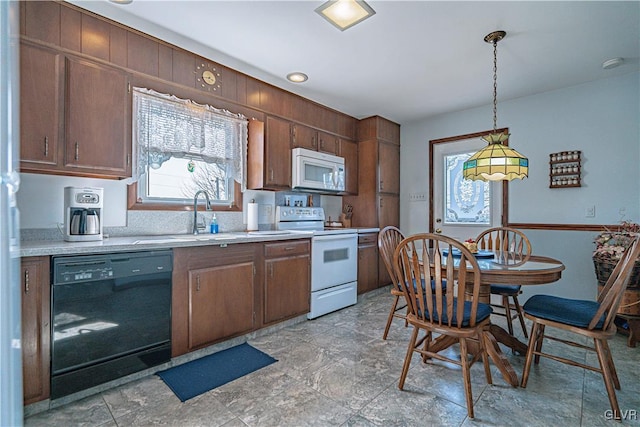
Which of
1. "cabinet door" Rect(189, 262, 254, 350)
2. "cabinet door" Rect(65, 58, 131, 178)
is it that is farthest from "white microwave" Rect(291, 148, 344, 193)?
"cabinet door" Rect(65, 58, 131, 178)

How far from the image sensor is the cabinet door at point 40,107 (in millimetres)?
1741

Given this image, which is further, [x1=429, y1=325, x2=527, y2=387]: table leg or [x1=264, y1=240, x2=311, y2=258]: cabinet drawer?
[x1=264, y1=240, x2=311, y2=258]: cabinet drawer

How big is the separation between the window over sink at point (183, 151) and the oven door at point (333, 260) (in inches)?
41.0

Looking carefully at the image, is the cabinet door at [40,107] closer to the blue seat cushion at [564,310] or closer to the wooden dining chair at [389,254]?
the wooden dining chair at [389,254]

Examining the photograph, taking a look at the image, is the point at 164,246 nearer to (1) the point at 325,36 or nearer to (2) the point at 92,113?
(2) the point at 92,113

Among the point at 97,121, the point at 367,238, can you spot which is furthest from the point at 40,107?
the point at 367,238

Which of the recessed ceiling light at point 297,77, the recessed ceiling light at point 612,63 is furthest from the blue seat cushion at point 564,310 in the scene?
the recessed ceiling light at point 297,77

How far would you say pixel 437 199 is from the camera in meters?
4.21

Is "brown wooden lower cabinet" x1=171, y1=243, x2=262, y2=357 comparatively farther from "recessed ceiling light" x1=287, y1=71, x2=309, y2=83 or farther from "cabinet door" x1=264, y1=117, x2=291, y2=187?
"recessed ceiling light" x1=287, y1=71, x2=309, y2=83

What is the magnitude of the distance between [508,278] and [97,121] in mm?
2822

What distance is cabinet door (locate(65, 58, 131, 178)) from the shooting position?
193cm

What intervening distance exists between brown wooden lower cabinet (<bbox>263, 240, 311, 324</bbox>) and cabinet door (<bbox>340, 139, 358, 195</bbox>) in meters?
1.47

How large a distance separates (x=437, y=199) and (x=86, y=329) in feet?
13.2

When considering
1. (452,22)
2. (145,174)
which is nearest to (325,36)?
(452,22)
